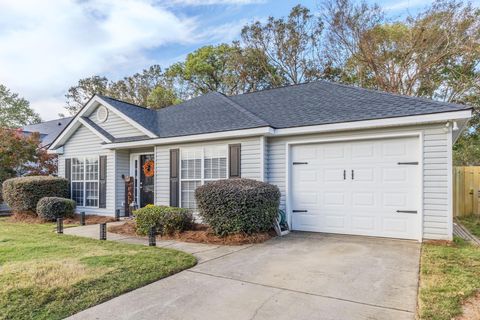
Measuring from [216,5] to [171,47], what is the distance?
16.1 ft

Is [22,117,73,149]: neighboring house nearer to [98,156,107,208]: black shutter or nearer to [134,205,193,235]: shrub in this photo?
[98,156,107,208]: black shutter

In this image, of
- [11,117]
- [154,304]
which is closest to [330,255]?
[154,304]

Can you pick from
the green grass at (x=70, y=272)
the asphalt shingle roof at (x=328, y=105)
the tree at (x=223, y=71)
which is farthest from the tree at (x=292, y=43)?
the green grass at (x=70, y=272)

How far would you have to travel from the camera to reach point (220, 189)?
6727 mm

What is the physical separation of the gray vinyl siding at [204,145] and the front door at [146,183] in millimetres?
848

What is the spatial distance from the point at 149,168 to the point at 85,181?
274 centimetres

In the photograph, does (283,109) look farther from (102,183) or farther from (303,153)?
(102,183)

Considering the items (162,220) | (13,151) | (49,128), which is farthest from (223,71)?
(162,220)

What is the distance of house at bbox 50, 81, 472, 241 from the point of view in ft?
20.7

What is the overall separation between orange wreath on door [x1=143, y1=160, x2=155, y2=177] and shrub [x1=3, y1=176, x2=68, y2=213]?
3337 millimetres

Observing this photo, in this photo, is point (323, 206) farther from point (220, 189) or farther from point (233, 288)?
point (233, 288)

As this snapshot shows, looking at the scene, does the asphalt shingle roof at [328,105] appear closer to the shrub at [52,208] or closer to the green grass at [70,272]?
the green grass at [70,272]

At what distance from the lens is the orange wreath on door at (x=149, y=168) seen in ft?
34.3

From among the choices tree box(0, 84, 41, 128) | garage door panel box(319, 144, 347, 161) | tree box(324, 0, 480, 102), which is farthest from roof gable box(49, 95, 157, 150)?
tree box(0, 84, 41, 128)
